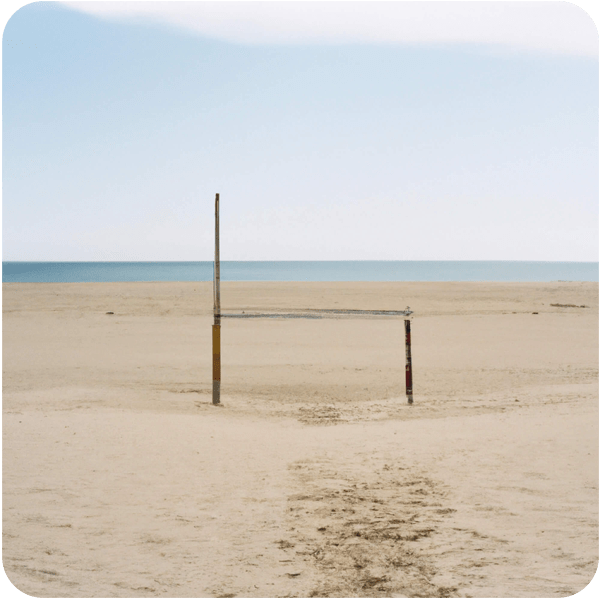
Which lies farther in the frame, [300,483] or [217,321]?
A: [217,321]

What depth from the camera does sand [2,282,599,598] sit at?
169 inches

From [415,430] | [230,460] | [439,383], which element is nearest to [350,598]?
[230,460]

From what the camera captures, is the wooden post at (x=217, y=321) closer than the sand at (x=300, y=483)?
No

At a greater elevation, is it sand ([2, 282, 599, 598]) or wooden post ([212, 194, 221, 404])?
wooden post ([212, 194, 221, 404])

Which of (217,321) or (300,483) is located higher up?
(217,321)

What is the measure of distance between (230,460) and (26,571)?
256cm

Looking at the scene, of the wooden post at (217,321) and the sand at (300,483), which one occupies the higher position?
the wooden post at (217,321)

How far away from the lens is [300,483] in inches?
233

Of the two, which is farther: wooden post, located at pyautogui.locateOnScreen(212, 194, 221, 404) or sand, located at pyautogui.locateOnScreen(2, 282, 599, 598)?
wooden post, located at pyautogui.locateOnScreen(212, 194, 221, 404)

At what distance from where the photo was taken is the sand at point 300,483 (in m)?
4.28

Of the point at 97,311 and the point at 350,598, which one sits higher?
the point at 97,311

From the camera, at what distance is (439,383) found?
1216cm

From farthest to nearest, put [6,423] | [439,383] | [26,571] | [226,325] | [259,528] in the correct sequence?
[226,325]
[439,383]
[6,423]
[259,528]
[26,571]

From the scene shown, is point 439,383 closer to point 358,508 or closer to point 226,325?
point 358,508
